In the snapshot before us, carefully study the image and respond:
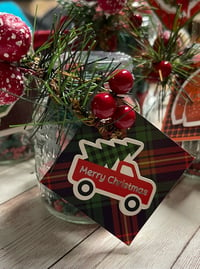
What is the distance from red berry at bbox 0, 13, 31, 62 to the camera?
363mm

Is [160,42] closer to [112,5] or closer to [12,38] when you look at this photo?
[112,5]

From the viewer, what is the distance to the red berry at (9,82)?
1.25 feet

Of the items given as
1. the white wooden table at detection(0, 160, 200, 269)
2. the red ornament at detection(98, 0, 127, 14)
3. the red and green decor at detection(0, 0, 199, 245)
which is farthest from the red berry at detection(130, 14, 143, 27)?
the white wooden table at detection(0, 160, 200, 269)

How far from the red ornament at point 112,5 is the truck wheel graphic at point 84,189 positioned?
277 millimetres

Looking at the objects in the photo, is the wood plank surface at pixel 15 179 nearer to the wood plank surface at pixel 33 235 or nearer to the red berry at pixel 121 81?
the wood plank surface at pixel 33 235

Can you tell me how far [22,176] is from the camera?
2.01 feet

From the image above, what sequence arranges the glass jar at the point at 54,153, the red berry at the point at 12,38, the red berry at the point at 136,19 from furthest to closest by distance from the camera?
the red berry at the point at 136,19 < the glass jar at the point at 54,153 < the red berry at the point at 12,38

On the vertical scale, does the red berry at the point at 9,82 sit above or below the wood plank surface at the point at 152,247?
above

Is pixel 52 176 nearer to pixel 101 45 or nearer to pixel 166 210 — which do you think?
pixel 166 210

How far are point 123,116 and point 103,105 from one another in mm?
29

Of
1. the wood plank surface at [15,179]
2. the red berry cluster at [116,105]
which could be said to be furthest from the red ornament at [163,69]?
the wood plank surface at [15,179]

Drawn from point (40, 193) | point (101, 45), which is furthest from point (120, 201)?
point (101, 45)

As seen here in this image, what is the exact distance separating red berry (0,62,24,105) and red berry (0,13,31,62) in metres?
0.01

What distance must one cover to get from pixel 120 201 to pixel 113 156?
2.2 inches
